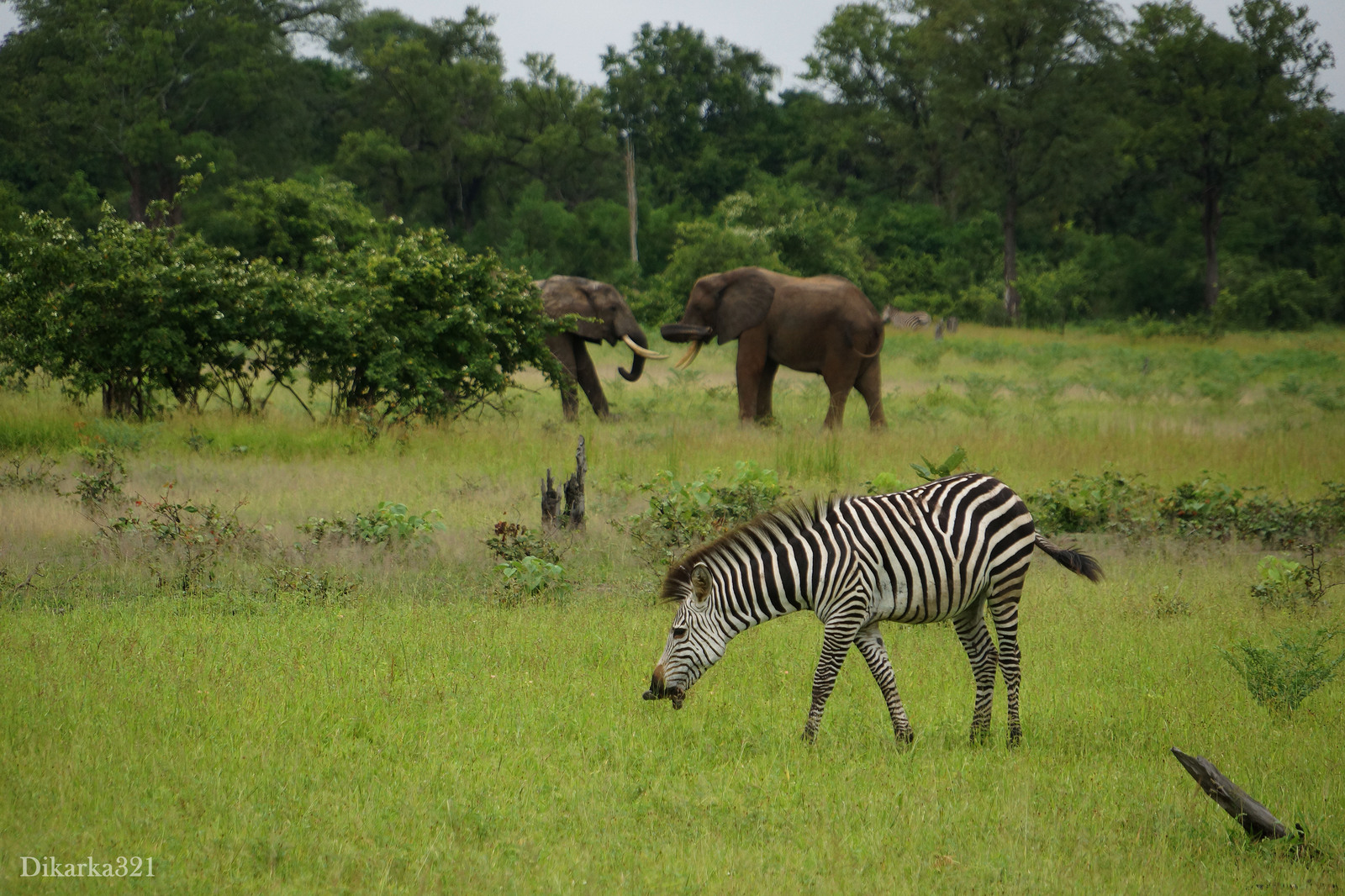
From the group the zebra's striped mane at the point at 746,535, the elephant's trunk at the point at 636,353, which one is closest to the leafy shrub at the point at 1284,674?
the zebra's striped mane at the point at 746,535

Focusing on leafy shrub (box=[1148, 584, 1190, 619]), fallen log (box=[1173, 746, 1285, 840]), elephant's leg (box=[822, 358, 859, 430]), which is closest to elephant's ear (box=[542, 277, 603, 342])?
elephant's leg (box=[822, 358, 859, 430])

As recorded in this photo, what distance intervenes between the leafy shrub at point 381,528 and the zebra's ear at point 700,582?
15.4 ft

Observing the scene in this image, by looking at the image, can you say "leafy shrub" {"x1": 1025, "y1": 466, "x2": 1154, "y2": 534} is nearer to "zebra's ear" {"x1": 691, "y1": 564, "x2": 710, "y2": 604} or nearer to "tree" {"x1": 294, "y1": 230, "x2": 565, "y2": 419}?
"zebra's ear" {"x1": 691, "y1": 564, "x2": 710, "y2": 604}

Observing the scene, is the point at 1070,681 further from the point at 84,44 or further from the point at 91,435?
the point at 84,44

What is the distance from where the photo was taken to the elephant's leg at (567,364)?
1934 centimetres

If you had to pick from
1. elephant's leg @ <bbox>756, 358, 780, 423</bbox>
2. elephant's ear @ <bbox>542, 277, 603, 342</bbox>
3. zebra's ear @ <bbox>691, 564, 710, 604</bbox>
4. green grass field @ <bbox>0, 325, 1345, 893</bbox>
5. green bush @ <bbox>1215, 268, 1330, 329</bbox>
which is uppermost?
green bush @ <bbox>1215, 268, 1330, 329</bbox>

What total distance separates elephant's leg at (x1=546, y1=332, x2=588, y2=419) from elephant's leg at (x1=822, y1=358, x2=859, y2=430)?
437 cm

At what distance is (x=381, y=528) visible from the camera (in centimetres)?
1035

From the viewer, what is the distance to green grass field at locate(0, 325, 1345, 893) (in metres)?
4.81

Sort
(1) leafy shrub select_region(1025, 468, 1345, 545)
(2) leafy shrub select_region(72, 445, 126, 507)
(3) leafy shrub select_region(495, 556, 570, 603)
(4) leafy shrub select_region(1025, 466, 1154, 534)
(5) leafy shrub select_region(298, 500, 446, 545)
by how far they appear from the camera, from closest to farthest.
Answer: (3) leafy shrub select_region(495, 556, 570, 603) → (5) leafy shrub select_region(298, 500, 446, 545) → (2) leafy shrub select_region(72, 445, 126, 507) → (1) leafy shrub select_region(1025, 468, 1345, 545) → (4) leafy shrub select_region(1025, 466, 1154, 534)

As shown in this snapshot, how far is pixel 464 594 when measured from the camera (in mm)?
9273

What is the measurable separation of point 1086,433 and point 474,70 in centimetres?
4123

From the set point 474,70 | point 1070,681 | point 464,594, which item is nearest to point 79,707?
point 464,594

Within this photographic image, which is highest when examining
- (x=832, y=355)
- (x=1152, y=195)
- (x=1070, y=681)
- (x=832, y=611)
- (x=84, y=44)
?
(x=84, y=44)
